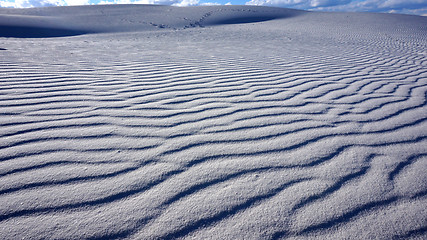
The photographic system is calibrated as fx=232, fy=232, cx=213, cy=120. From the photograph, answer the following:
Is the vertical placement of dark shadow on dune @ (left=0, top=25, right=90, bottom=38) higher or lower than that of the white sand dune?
higher

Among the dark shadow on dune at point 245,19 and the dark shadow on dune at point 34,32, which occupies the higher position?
the dark shadow on dune at point 245,19

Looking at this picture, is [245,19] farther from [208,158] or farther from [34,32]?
[208,158]

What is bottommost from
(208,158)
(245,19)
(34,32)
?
(208,158)

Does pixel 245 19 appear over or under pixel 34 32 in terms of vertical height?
over

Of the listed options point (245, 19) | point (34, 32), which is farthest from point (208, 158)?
point (245, 19)

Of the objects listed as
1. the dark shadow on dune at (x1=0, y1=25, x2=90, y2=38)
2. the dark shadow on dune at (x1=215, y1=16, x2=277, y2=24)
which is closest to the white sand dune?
the dark shadow on dune at (x1=0, y1=25, x2=90, y2=38)

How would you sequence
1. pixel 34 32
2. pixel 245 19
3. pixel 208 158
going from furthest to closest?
pixel 245 19 → pixel 34 32 → pixel 208 158

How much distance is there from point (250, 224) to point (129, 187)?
29.1 inches

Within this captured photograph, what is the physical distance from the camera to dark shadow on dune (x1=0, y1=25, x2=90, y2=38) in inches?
423

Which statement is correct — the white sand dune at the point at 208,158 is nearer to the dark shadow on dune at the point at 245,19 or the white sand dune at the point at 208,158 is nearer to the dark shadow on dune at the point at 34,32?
the dark shadow on dune at the point at 34,32

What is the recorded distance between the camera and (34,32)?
11328 mm

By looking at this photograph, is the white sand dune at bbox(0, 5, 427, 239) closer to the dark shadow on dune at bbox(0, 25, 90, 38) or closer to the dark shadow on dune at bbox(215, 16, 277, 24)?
the dark shadow on dune at bbox(0, 25, 90, 38)

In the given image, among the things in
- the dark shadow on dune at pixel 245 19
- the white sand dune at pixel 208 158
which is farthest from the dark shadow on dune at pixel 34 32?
the white sand dune at pixel 208 158

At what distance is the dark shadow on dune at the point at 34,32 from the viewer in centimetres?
1075
